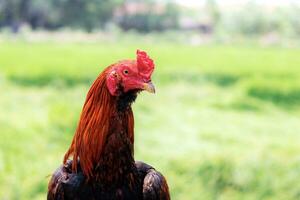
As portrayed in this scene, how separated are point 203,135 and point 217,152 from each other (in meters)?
0.42

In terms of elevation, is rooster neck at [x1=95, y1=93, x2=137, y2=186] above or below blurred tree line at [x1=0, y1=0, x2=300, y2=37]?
below

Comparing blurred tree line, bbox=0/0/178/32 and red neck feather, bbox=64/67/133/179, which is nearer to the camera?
red neck feather, bbox=64/67/133/179

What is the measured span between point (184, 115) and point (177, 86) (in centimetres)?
48

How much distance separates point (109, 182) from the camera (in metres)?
1.63

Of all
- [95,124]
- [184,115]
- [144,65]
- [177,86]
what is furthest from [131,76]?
[177,86]

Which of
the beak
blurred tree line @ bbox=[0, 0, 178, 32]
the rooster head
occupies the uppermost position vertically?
blurred tree line @ bbox=[0, 0, 178, 32]

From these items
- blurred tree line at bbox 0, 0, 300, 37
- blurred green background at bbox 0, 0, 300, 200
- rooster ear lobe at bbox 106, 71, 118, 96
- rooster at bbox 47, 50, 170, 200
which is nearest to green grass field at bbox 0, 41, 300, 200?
blurred green background at bbox 0, 0, 300, 200

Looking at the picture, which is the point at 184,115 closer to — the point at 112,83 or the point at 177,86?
the point at 177,86

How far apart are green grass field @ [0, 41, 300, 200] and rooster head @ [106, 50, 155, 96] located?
1.67 metres

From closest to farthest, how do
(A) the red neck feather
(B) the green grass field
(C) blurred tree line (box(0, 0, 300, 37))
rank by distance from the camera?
1. (A) the red neck feather
2. (B) the green grass field
3. (C) blurred tree line (box(0, 0, 300, 37))

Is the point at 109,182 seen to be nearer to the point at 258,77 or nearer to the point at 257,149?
the point at 257,149

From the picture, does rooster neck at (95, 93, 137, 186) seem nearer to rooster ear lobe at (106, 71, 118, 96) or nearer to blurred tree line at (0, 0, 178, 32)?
rooster ear lobe at (106, 71, 118, 96)

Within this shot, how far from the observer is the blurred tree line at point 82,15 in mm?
4785

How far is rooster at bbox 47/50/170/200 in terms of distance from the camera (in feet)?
5.21
